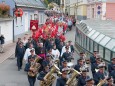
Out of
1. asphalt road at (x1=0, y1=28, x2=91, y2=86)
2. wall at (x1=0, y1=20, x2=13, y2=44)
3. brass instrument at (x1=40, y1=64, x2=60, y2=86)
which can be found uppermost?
wall at (x1=0, y1=20, x2=13, y2=44)


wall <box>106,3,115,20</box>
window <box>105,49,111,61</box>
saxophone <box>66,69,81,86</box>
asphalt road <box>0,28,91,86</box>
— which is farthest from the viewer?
wall <box>106,3,115,20</box>

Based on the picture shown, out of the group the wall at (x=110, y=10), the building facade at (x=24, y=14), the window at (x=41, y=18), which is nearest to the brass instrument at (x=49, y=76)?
the building facade at (x=24, y=14)

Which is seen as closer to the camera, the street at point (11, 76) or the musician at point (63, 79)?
the musician at point (63, 79)

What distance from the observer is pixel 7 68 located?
68.2 ft

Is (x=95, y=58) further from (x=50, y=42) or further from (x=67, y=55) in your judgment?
(x=50, y=42)

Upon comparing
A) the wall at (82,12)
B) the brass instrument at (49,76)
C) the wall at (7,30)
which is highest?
the wall at (82,12)

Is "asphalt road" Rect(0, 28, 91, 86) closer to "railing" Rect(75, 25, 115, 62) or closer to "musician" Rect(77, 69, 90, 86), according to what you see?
"railing" Rect(75, 25, 115, 62)

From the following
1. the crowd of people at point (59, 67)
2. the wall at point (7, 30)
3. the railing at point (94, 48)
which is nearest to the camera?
the crowd of people at point (59, 67)

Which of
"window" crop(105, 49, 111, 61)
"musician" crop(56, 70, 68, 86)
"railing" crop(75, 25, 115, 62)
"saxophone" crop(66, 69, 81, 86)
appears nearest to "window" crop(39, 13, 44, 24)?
"railing" crop(75, 25, 115, 62)

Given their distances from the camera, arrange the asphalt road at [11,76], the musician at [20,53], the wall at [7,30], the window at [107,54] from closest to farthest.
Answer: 1. the asphalt road at [11,76]
2. the window at [107,54]
3. the musician at [20,53]
4. the wall at [7,30]

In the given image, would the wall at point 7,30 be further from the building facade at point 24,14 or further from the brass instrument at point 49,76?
the brass instrument at point 49,76

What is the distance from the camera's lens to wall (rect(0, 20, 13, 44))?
97.2 ft

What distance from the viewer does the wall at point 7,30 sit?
2962 centimetres

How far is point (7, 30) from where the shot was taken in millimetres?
31641
